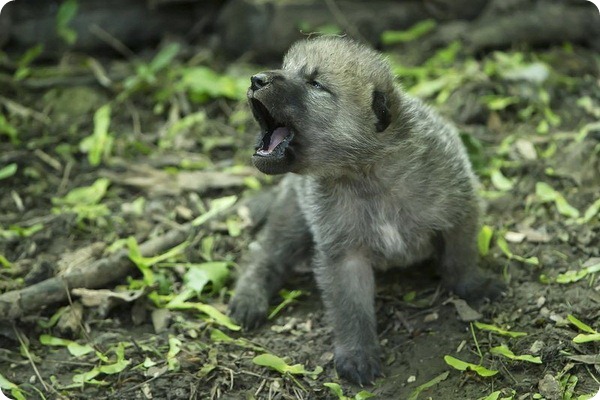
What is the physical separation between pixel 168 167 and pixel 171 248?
4.04ft

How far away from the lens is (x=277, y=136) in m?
4.61

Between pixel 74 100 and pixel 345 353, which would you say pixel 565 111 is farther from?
pixel 74 100

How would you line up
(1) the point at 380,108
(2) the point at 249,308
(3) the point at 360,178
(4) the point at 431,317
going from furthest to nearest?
(2) the point at 249,308
(4) the point at 431,317
(3) the point at 360,178
(1) the point at 380,108

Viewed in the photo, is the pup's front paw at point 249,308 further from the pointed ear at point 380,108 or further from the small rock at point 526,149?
the small rock at point 526,149

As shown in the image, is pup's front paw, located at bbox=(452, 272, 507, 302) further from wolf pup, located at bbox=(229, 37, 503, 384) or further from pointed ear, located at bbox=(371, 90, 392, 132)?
pointed ear, located at bbox=(371, 90, 392, 132)

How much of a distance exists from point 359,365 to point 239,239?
6.09 ft

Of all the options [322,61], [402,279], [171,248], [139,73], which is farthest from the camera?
[139,73]

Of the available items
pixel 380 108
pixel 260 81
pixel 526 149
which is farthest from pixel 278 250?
pixel 526 149

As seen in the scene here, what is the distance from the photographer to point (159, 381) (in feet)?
15.5

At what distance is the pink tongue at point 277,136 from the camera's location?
4.58 m

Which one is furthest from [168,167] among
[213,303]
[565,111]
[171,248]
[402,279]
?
→ [565,111]

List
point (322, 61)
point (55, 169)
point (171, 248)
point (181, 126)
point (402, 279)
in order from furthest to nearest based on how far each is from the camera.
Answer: point (181, 126) < point (55, 169) < point (171, 248) < point (402, 279) < point (322, 61)

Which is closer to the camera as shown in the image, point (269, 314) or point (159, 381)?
A: point (159, 381)

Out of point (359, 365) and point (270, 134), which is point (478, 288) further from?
point (270, 134)
